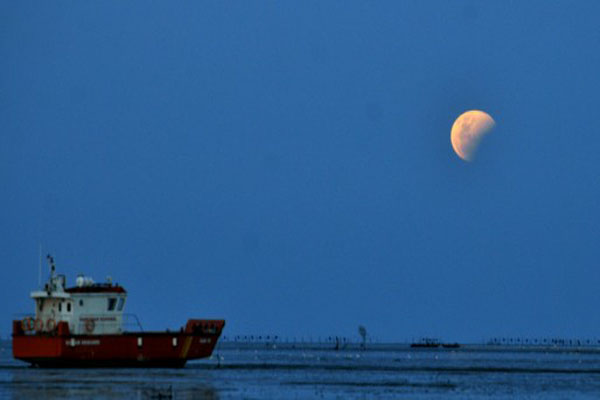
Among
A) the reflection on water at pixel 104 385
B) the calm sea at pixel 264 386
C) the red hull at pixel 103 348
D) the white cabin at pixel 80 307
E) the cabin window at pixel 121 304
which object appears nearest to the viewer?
the reflection on water at pixel 104 385

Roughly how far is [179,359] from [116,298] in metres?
6.76

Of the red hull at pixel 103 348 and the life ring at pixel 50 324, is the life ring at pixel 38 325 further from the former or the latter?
the red hull at pixel 103 348

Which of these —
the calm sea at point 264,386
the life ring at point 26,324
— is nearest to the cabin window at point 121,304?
the calm sea at point 264,386

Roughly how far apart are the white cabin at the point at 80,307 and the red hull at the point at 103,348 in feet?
4.14

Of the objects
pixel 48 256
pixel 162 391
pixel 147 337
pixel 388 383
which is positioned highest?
pixel 48 256

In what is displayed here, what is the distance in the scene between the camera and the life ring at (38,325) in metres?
83.8

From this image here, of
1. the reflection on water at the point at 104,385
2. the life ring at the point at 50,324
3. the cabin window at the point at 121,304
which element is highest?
the cabin window at the point at 121,304

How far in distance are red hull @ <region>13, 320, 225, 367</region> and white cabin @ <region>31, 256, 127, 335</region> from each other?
126 cm

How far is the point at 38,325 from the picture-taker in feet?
275

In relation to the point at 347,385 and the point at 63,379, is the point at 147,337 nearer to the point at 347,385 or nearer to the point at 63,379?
the point at 63,379

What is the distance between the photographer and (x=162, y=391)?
59.4 m

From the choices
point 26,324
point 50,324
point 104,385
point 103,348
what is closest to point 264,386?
point 104,385

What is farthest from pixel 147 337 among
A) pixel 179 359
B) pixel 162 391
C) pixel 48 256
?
pixel 162 391

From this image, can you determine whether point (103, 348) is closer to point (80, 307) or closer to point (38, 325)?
point (80, 307)
